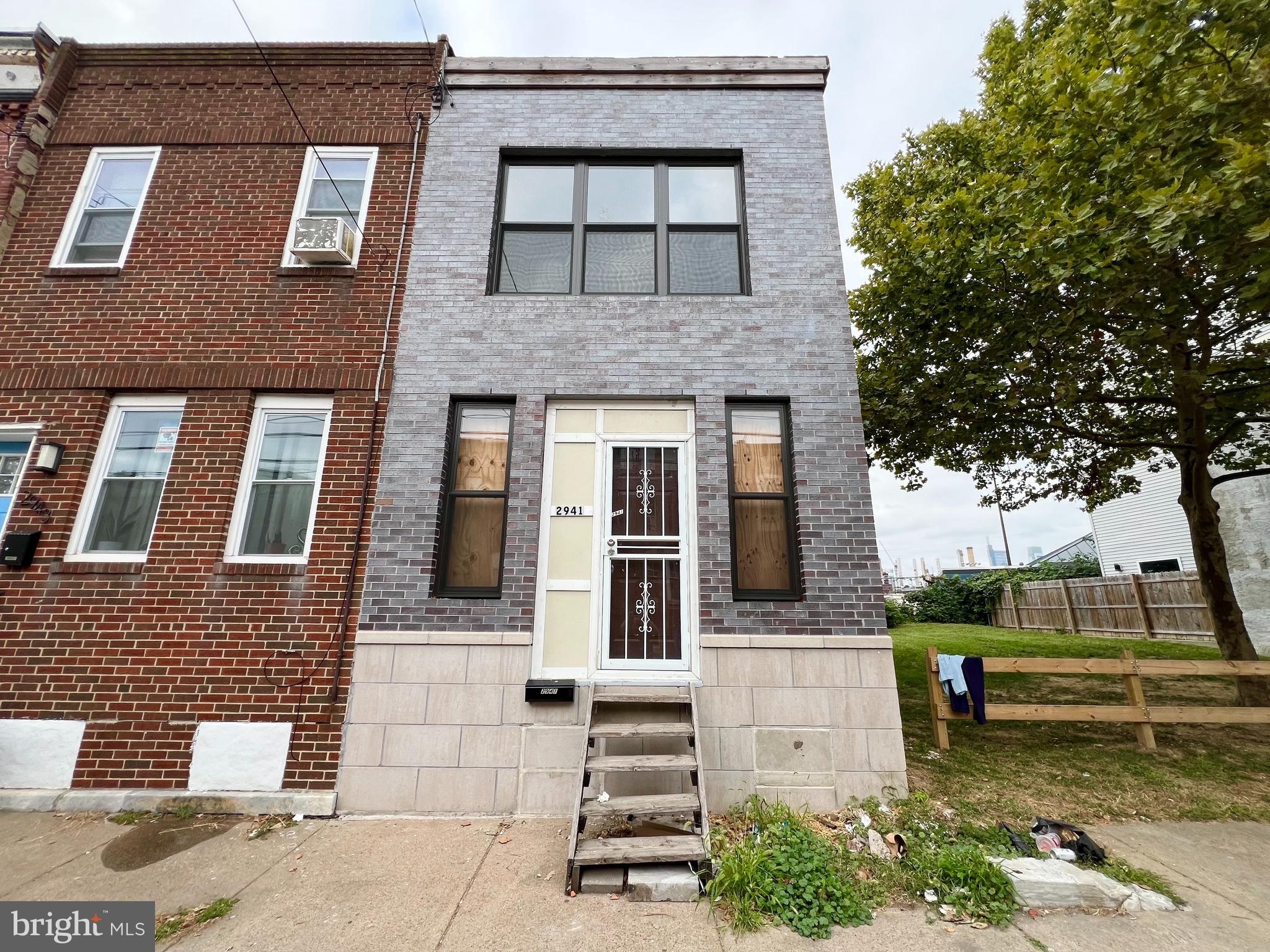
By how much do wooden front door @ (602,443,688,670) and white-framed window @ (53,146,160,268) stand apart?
576 centimetres

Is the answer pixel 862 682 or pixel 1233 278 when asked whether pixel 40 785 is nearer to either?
pixel 862 682

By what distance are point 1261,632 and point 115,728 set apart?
57.5 feet

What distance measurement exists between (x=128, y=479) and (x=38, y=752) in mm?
2344

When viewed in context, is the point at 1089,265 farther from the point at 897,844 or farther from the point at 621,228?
the point at 897,844

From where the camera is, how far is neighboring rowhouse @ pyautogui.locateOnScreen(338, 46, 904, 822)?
436 cm

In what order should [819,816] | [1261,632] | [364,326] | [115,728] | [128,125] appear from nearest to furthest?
[819,816], [115,728], [364,326], [128,125], [1261,632]

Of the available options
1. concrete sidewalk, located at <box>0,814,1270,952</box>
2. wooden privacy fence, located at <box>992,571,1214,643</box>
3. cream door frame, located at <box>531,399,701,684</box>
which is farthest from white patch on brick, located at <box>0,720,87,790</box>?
wooden privacy fence, located at <box>992,571,1214,643</box>

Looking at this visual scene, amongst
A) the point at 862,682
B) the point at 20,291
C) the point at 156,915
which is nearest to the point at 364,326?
the point at 20,291

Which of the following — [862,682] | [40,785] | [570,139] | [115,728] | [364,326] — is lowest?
[40,785]

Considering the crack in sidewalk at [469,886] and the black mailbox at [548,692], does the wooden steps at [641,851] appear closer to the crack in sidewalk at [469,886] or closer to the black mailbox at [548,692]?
the crack in sidewalk at [469,886]

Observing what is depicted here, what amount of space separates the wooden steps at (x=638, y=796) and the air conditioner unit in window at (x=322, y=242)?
492 centimetres

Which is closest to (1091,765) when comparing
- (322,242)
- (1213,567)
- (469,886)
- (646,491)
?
(1213,567)

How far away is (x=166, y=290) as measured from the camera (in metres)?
5.42

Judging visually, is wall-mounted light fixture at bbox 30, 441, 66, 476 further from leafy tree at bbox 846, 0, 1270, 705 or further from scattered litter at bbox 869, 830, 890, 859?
leafy tree at bbox 846, 0, 1270, 705
